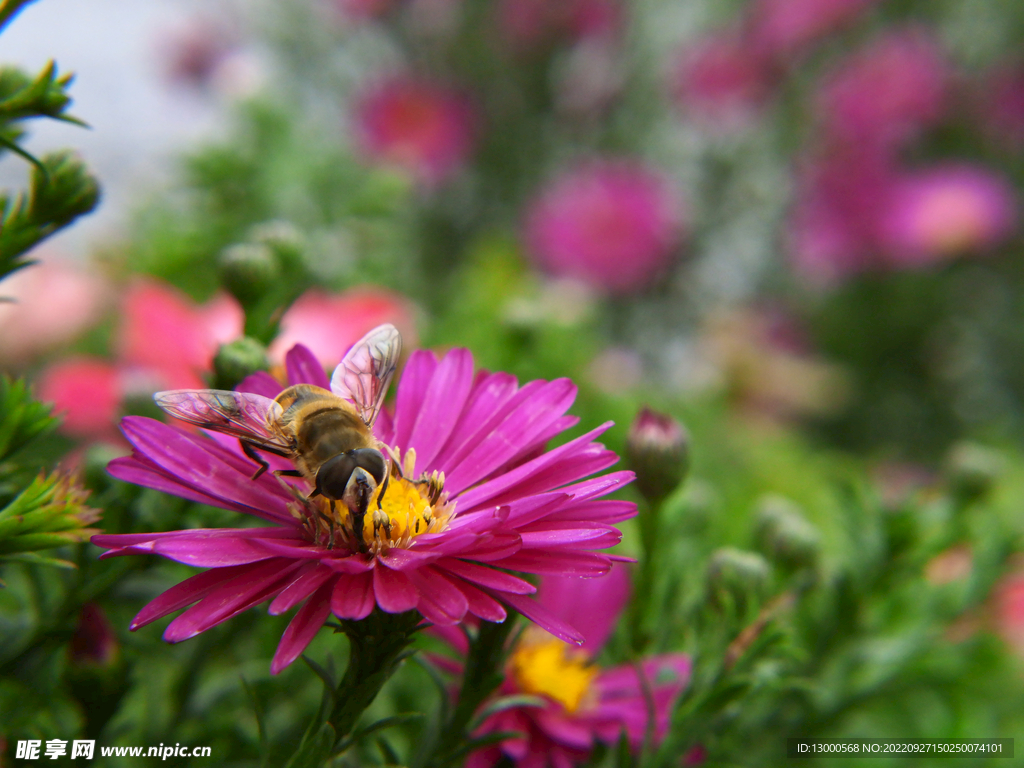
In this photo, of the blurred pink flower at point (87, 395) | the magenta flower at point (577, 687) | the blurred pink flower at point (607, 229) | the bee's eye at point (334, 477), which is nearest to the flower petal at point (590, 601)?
the magenta flower at point (577, 687)

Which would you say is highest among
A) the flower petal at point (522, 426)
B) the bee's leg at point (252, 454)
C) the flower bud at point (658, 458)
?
the flower bud at point (658, 458)

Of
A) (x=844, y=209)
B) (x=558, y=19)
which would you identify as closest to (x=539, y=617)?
(x=844, y=209)

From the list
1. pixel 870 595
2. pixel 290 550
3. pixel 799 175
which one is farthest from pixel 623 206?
pixel 290 550

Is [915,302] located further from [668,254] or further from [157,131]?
[157,131]

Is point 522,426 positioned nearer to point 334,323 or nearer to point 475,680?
point 475,680

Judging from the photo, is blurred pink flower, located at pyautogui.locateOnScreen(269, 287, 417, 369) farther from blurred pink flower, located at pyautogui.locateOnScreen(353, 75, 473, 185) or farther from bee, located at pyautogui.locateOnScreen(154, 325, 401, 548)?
blurred pink flower, located at pyautogui.locateOnScreen(353, 75, 473, 185)

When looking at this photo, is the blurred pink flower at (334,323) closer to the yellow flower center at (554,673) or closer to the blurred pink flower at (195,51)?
the yellow flower center at (554,673)

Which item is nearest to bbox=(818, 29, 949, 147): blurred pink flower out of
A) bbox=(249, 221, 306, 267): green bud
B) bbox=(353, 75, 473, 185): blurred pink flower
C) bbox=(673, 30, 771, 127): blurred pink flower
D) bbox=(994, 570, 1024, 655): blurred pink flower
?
bbox=(673, 30, 771, 127): blurred pink flower
